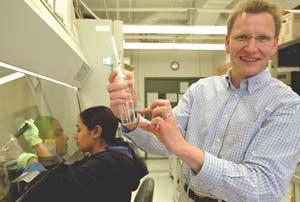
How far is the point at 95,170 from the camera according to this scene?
5.56ft

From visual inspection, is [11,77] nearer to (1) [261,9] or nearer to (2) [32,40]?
(2) [32,40]

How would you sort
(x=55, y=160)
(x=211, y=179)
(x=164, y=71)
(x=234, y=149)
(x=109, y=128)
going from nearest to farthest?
1. (x=211, y=179)
2. (x=234, y=149)
3. (x=55, y=160)
4. (x=109, y=128)
5. (x=164, y=71)

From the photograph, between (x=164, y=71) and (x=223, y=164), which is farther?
(x=164, y=71)

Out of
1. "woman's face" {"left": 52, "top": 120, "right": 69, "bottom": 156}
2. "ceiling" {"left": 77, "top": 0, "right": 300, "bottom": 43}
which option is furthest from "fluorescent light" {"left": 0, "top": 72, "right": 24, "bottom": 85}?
"ceiling" {"left": 77, "top": 0, "right": 300, "bottom": 43}

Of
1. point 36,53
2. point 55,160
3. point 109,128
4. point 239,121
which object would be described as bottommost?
point 55,160

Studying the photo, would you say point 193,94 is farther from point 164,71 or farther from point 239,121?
point 164,71

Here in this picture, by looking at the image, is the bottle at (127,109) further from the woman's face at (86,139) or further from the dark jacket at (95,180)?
the woman's face at (86,139)

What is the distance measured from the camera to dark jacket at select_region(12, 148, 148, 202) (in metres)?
1.53

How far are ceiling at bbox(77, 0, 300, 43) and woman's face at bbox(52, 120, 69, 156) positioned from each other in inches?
123

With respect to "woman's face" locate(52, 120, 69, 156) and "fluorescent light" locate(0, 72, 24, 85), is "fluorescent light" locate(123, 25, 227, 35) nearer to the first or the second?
"woman's face" locate(52, 120, 69, 156)

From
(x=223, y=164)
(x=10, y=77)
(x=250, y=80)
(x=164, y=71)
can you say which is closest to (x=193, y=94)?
(x=250, y=80)

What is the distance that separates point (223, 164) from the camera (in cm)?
86

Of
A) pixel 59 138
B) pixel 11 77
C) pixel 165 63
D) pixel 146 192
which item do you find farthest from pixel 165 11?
pixel 11 77

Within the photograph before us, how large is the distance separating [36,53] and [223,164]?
94 cm
